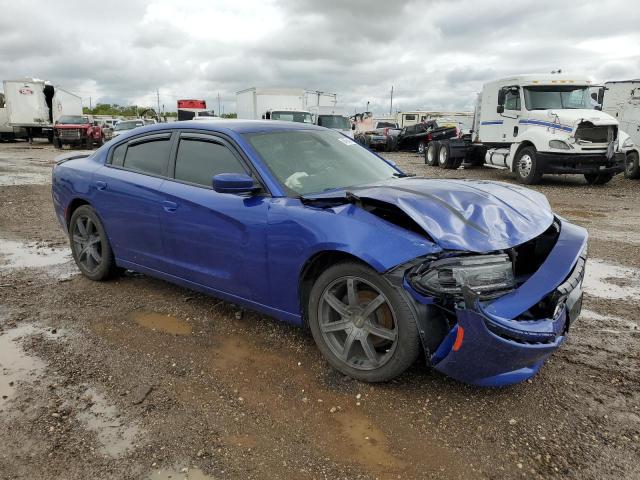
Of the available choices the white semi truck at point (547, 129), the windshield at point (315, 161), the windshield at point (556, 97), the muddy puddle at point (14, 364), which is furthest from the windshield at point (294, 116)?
the muddy puddle at point (14, 364)

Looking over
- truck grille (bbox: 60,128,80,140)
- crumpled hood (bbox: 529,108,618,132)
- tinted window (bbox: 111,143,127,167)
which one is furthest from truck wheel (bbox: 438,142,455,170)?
truck grille (bbox: 60,128,80,140)

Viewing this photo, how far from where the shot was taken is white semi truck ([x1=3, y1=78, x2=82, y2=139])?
28.3 metres

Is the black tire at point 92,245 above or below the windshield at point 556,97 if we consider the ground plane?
below

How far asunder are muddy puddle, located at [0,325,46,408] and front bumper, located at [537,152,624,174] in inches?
478

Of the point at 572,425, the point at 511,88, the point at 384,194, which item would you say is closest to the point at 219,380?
the point at 384,194

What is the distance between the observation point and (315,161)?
145 inches

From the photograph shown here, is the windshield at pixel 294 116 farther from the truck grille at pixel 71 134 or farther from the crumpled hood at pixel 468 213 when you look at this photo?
the crumpled hood at pixel 468 213

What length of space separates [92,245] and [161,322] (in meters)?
1.45

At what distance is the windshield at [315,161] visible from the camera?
3441mm

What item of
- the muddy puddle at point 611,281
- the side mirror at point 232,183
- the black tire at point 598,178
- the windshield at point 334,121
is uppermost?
the windshield at point 334,121

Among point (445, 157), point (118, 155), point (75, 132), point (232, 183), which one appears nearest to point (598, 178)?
point (445, 157)

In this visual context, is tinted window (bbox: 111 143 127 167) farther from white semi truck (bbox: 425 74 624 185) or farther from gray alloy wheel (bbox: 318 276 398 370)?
white semi truck (bbox: 425 74 624 185)

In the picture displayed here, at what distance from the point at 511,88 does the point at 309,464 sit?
14.0 metres

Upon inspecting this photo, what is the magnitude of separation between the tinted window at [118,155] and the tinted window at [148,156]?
79 millimetres
